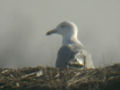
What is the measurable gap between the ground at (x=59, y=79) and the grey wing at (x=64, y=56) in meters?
3.91

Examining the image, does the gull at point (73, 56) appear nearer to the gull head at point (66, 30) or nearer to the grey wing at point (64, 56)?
the grey wing at point (64, 56)

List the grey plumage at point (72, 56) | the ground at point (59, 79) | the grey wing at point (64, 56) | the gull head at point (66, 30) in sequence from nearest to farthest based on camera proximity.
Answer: the ground at point (59, 79) → the grey plumage at point (72, 56) → the grey wing at point (64, 56) → the gull head at point (66, 30)

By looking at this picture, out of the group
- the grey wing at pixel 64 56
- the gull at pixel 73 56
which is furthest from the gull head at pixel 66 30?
the grey wing at pixel 64 56

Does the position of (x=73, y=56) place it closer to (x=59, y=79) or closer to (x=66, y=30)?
(x=66, y=30)

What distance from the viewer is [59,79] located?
14.3 meters

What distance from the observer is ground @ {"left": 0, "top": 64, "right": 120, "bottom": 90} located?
13602 millimetres

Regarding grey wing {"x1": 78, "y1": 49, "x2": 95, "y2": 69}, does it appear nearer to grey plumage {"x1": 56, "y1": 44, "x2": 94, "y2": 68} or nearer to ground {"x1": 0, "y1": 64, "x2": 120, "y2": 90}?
grey plumage {"x1": 56, "y1": 44, "x2": 94, "y2": 68}

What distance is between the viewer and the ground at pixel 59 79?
13.6 meters

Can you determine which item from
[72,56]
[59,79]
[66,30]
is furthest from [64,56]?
[59,79]

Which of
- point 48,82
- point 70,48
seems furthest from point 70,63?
point 48,82

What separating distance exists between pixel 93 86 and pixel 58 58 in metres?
6.62

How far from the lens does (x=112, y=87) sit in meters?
13.5

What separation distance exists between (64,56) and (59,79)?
5.46 m

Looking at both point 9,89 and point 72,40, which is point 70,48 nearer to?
point 72,40
